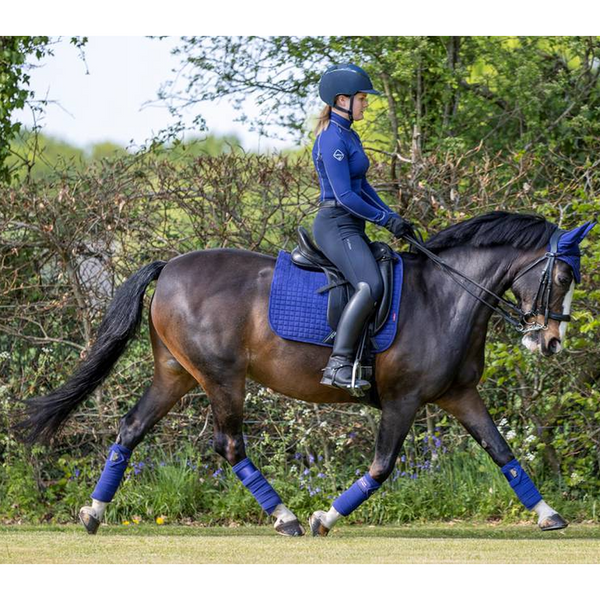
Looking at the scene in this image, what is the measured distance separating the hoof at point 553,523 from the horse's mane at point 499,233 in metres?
1.82

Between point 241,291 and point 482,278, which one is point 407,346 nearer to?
point 482,278

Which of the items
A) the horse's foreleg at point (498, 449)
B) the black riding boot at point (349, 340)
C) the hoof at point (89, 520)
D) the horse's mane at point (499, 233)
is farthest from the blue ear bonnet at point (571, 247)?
the hoof at point (89, 520)

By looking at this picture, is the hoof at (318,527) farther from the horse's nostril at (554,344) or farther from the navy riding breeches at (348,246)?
the horse's nostril at (554,344)

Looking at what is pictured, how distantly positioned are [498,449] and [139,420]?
2.55 meters

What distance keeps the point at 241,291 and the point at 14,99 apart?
13.3 feet

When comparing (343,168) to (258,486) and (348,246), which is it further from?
(258,486)

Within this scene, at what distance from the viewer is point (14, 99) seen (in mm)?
9969

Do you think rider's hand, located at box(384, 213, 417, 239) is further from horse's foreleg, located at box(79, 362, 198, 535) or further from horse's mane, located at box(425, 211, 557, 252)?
horse's foreleg, located at box(79, 362, 198, 535)

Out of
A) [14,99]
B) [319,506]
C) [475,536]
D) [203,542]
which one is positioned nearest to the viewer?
[203,542]

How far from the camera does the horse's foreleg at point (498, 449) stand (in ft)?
23.0

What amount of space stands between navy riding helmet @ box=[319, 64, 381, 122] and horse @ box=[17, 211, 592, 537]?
118 centimetres

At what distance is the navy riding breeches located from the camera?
688 cm

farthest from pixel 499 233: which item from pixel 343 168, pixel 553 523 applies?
pixel 553 523

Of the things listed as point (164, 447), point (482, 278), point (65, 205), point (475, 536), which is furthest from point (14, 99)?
point (475, 536)
